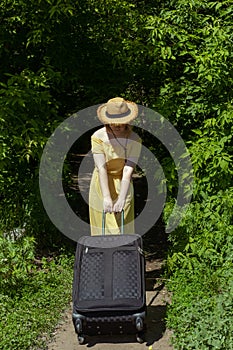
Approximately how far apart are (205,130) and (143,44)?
126cm

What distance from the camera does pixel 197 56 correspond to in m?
6.11

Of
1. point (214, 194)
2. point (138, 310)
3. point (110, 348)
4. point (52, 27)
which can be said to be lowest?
point (110, 348)

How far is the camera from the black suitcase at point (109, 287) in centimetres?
480

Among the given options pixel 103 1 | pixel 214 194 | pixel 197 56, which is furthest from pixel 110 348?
pixel 103 1

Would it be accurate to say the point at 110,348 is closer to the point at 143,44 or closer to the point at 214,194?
the point at 214,194

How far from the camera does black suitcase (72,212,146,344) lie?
4805 millimetres

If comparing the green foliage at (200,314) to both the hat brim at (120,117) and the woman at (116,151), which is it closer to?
the woman at (116,151)

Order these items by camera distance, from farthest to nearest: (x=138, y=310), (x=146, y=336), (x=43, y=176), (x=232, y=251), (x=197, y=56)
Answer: (x=43, y=176), (x=197, y=56), (x=232, y=251), (x=146, y=336), (x=138, y=310)

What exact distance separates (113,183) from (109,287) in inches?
46.2

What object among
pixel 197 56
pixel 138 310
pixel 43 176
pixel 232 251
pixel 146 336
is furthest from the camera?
pixel 43 176

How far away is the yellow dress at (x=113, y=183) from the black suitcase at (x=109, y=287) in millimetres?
583

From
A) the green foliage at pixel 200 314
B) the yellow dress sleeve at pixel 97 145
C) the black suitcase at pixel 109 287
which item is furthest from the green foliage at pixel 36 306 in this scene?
the yellow dress sleeve at pixel 97 145

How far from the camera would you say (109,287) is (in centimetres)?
489

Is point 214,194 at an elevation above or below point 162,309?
above
